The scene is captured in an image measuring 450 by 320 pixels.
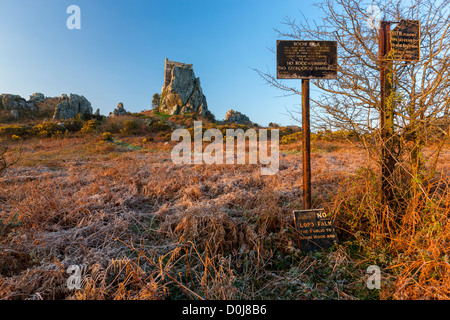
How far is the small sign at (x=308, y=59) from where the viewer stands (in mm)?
2814

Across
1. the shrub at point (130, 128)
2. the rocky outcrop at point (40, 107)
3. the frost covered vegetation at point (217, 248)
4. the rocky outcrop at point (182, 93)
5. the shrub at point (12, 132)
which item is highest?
the rocky outcrop at point (182, 93)

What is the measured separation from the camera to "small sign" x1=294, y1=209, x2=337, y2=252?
2670mm

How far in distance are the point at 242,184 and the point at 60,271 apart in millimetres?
3632

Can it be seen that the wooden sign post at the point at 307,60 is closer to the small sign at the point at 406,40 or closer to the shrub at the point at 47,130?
the small sign at the point at 406,40

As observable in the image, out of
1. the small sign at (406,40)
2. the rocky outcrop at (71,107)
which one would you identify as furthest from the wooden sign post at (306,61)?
the rocky outcrop at (71,107)

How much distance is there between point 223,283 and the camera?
2021 millimetres

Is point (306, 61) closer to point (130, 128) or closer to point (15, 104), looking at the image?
point (130, 128)

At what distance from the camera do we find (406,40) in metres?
2.64

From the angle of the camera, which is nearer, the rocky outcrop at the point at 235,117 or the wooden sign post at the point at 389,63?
the wooden sign post at the point at 389,63

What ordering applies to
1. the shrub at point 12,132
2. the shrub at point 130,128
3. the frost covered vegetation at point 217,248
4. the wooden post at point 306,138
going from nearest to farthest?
the frost covered vegetation at point 217,248
the wooden post at point 306,138
the shrub at point 12,132
the shrub at point 130,128

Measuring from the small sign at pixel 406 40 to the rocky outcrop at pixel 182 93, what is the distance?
4195 cm

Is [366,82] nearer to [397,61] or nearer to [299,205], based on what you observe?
[397,61]

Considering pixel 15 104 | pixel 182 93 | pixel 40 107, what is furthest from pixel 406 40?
pixel 182 93

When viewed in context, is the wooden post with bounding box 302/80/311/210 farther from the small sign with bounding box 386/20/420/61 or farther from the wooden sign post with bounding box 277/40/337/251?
the small sign with bounding box 386/20/420/61
